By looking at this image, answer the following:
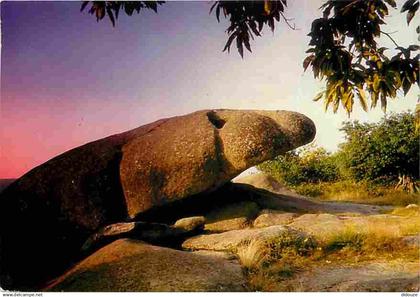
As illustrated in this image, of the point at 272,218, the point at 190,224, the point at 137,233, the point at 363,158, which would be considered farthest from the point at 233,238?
the point at 363,158

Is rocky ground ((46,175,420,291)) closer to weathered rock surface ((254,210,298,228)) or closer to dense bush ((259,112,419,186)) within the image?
weathered rock surface ((254,210,298,228))

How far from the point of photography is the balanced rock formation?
6531 mm

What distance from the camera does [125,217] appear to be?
6957 millimetres

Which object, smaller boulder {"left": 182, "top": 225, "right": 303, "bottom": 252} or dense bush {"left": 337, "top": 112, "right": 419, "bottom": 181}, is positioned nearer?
smaller boulder {"left": 182, "top": 225, "right": 303, "bottom": 252}

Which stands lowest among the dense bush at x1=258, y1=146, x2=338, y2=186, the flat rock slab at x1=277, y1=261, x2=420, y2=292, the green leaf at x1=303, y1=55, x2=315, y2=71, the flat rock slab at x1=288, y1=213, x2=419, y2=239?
the flat rock slab at x1=277, y1=261, x2=420, y2=292

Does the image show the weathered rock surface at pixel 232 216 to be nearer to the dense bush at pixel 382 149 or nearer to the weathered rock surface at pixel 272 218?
the weathered rock surface at pixel 272 218

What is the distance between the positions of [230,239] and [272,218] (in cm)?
186

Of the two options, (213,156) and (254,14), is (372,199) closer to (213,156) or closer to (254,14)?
(213,156)

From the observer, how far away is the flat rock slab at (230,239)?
18.0 feet

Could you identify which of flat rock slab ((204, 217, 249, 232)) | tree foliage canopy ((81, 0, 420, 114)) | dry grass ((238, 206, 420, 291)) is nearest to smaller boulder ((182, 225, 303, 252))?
dry grass ((238, 206, 420, 291))

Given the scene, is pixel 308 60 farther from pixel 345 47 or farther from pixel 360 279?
pixel 360 279

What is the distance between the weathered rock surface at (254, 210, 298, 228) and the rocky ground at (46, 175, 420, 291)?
0.03 meters

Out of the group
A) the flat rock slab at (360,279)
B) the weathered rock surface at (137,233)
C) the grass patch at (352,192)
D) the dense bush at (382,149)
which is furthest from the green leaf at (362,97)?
the dense bush at (382,149)

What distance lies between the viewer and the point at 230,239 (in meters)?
5.72
